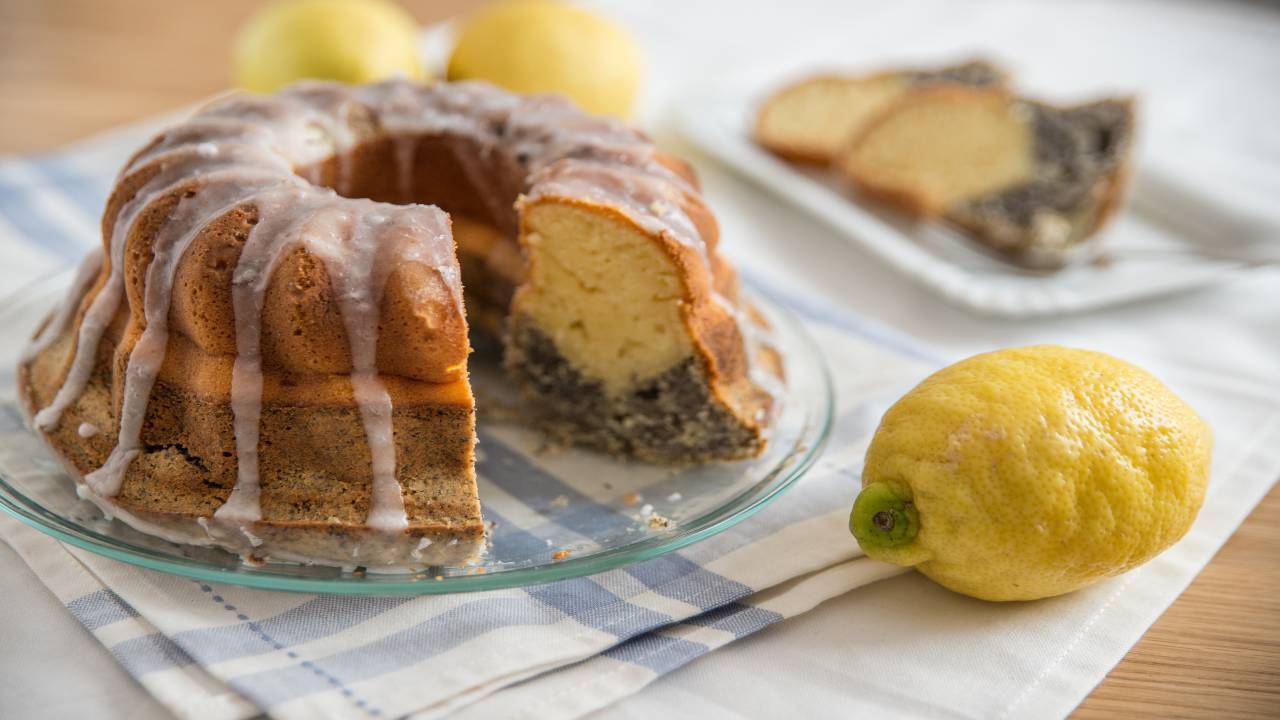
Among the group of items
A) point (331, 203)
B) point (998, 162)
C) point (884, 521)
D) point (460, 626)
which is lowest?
point (460, 626)

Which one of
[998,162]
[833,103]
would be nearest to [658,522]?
[998,162]

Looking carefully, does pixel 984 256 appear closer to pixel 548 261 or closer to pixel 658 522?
pixel 548 261

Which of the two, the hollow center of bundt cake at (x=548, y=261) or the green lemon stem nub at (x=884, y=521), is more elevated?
the hollow center of bundt cake at (x=548, y=261)

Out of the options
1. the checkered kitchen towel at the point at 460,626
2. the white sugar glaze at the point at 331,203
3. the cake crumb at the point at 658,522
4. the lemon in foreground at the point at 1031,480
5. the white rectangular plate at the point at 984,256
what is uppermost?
the white sugar glaze at the point at 331,203

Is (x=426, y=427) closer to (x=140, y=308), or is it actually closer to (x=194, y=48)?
(x=140, y=308)

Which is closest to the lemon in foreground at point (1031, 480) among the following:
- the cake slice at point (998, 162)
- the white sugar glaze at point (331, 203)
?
the white sugar glaze at point (331, 203)

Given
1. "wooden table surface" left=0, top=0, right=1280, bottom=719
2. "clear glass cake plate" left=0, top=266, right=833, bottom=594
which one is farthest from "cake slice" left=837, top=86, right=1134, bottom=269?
"wooden table surface" left=0, top=0, right=1280, bottom=719

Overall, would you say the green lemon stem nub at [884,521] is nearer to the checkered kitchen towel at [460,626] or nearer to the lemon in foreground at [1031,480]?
the lemon in foreground at [1031,480]
